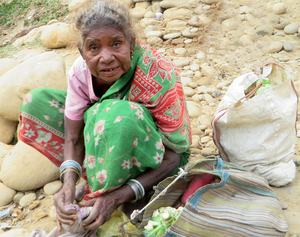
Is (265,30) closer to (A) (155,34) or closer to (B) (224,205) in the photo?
(A) (155,34)

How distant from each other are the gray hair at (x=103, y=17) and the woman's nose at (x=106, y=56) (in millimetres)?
122

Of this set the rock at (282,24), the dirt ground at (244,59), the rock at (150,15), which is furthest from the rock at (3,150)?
the rock at (282,24)

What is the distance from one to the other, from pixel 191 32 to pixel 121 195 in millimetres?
2882

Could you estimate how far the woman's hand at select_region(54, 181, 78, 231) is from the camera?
4.95 ft

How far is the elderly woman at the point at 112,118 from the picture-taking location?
5.10 ft

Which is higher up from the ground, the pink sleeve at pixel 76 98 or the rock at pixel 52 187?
the pink sleeve at pixel 76 98

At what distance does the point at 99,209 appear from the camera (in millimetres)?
1550

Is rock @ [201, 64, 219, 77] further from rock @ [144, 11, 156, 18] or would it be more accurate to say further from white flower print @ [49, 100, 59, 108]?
white flower print @ [49, 100, 59, 108]

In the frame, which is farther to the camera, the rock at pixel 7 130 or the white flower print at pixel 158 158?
the rock at pixel 7 130

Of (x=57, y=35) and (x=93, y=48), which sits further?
(x=57, y=35)

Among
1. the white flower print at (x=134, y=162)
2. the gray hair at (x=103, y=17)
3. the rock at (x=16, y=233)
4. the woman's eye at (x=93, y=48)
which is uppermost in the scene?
the gray hair at (x=103, y=17)

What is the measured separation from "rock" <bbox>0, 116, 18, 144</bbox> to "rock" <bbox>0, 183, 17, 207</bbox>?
0.84 meters

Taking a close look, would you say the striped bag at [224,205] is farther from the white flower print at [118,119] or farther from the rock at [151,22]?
the rock at [151,22]

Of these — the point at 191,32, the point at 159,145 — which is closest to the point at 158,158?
the point at 159,145
